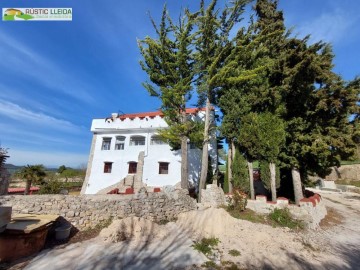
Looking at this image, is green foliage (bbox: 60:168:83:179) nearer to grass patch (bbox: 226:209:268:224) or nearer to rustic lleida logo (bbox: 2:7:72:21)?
rustic lleida logo (bbox: 2:7:72:21)

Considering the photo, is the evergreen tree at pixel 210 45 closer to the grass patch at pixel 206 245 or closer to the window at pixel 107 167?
the grass patch at pixel 206 245

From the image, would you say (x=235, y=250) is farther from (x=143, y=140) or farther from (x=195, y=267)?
(x=143, y=140)

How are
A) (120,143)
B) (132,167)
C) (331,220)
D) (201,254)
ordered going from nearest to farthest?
(201,254) → (331,220) → (132,167) → (120,143)

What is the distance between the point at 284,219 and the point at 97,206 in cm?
1072

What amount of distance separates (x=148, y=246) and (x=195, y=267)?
104 inches

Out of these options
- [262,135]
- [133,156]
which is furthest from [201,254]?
[133,156]

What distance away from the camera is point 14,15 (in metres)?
12.0

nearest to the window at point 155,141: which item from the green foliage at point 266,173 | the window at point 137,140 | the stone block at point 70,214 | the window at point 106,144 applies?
the window at point 137,140

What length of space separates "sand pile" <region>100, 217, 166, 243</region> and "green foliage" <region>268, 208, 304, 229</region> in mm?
6623

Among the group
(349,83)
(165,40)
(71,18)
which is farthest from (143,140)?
(349,83)

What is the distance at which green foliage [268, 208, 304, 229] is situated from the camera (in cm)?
1131

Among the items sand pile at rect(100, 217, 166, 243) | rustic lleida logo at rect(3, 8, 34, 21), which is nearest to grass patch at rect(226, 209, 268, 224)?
sand pile at rect(100, 217, 166, 243)

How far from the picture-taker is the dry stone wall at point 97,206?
10203mm

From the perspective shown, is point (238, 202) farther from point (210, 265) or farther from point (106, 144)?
point (106, 144)
